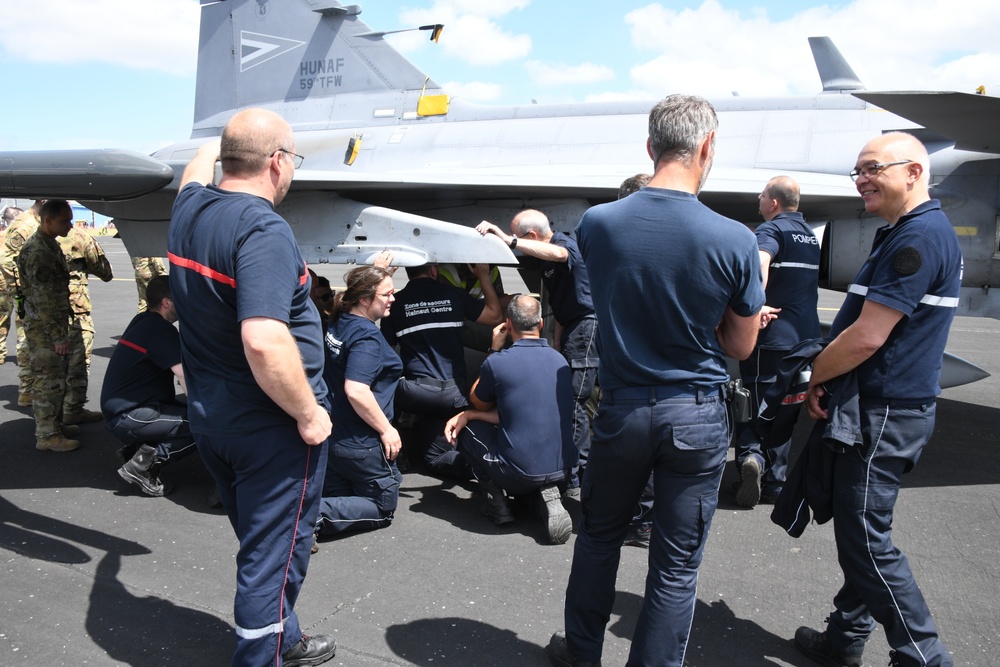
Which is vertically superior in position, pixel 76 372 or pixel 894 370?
pixel 894 370

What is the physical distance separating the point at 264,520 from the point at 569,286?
106 inches

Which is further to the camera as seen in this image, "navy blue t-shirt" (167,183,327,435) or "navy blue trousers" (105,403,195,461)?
"navy blue trousers" (105,403,195,461)

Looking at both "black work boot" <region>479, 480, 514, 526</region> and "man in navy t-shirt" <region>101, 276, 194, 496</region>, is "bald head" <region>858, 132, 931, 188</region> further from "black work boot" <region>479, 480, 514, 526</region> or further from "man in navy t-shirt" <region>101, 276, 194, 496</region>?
"man in navy t-shirt" <region>101, 276, 194, 496</region>

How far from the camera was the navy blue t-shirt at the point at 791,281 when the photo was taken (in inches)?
180

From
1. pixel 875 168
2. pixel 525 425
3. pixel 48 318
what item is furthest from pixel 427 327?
pixel 48 318

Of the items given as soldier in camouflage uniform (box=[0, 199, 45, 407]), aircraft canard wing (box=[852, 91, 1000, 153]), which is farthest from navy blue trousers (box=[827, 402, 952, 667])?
soldier in camouflage uniform (box=[0, 199, 45, 407])

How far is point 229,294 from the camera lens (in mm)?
2438

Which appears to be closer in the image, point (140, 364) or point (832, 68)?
point (140, 364)

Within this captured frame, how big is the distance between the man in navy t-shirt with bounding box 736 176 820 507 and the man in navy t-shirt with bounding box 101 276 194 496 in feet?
11.7

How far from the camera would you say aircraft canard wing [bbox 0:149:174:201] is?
4.00 m

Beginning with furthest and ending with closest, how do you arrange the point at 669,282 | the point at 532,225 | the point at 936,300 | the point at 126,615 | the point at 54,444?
1. the point at 54,444
2. the point at 532,225
3. the point at 126,615
4. the point at 936,300
5. the point at 669,282

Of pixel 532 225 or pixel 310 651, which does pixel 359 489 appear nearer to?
pixel 310 651

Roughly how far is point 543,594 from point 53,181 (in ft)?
11.1

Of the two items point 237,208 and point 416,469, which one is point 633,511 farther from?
point 416,469
